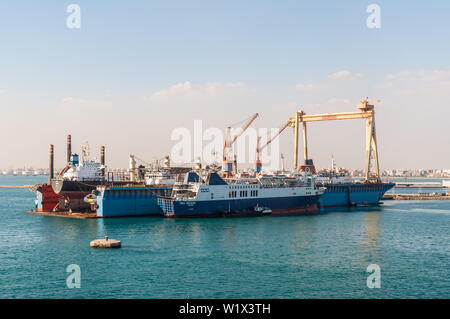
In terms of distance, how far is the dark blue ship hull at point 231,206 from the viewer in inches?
2751

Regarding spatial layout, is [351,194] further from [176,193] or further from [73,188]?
[73,188]

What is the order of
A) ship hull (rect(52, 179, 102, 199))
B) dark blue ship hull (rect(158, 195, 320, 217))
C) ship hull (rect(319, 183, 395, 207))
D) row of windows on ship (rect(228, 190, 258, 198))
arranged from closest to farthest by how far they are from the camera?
dark blue ship hull (rect(158, 195, 320, 217)), row of windows on ship (rect(228, 190, 258, 198)), ship hull (rect(52, 179, 102, 199)), ship hull (rect(319, 183, 395, 207))

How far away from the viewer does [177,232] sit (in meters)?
55.1

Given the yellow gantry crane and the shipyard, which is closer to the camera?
the shipyard

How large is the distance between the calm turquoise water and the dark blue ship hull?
5.09 metres

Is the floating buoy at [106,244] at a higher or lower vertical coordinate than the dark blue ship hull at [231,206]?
lower

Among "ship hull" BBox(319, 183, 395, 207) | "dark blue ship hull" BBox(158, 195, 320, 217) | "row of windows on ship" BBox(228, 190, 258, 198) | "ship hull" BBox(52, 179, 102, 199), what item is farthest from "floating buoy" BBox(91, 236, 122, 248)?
"ship hull" BBox(319, 183, 395, 207)

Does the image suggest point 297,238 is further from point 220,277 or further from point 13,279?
point 13,279

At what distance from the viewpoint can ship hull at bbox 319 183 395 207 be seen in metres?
102

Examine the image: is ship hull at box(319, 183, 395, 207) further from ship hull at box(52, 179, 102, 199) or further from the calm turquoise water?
ship hull at box(52, 179, 102, 199)

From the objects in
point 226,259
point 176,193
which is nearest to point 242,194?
point 176,193

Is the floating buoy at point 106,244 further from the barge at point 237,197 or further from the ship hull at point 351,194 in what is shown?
the ship hull at point 351,194

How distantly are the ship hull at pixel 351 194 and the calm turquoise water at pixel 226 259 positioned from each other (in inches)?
1456

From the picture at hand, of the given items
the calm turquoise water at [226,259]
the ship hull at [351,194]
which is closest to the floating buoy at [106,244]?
the calm turquoise water at [226,259]
